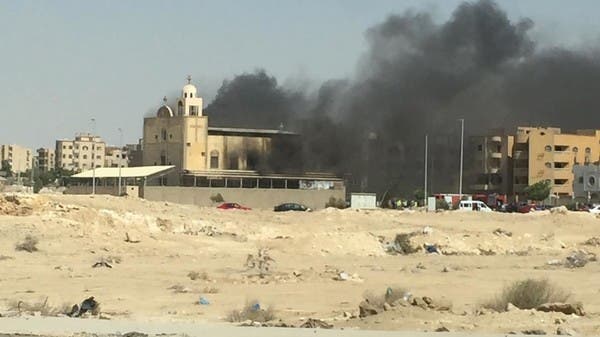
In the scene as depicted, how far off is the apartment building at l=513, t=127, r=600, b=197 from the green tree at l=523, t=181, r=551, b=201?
5.08m

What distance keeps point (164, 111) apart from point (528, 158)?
1787 inches

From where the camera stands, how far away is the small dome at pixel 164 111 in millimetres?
117919

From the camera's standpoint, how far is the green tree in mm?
117062

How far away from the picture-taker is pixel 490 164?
129125 mm

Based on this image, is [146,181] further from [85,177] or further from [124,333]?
[124,333]

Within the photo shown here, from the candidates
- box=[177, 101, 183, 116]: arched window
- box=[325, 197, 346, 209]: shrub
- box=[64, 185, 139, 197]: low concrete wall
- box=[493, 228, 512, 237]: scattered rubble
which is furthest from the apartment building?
box=[493, 228, 512, 237]: scattered rubble

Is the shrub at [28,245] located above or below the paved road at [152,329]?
below

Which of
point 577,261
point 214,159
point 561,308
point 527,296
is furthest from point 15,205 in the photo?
point 214,159

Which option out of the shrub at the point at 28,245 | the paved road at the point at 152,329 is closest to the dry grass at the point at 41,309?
the paved road at the point at 152,329

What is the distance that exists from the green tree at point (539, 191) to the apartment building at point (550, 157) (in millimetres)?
5079

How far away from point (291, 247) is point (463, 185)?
8513 centimetres

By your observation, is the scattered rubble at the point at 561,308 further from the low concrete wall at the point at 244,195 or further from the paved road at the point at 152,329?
the low concrete wall at the point at 244,195

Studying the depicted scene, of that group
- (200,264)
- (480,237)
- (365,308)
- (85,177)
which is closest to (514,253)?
(480,237)

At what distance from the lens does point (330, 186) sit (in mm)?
116250
